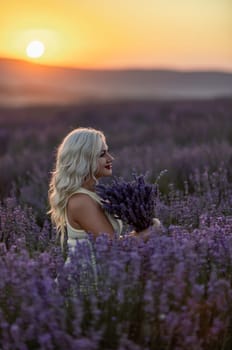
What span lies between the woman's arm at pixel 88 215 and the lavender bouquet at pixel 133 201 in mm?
157

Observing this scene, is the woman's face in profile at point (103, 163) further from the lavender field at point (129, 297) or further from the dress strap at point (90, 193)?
the lavender field at point (129, 297)

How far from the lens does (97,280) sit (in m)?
2.69

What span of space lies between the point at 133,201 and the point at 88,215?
0.34 m

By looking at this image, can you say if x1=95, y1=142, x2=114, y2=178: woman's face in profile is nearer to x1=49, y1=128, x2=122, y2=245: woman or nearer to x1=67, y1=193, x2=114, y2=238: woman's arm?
x1=49, y1=128, x2=122, y2=245: woman

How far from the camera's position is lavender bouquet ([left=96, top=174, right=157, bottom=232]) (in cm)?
328

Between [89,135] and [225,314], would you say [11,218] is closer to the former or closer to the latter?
[89,135]

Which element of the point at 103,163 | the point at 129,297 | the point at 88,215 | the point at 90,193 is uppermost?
the point at 103,163

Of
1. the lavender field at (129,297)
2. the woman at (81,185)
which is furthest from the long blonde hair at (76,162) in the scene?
the lavender field at (129,297)

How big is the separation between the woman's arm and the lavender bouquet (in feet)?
0.52

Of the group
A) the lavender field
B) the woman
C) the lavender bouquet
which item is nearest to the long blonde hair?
the woman

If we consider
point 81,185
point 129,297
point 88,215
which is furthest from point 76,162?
point 129,297

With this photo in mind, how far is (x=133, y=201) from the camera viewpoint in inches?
129

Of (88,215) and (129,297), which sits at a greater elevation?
(88,215)

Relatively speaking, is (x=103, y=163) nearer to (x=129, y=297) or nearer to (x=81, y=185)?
(x=81, y=185)
